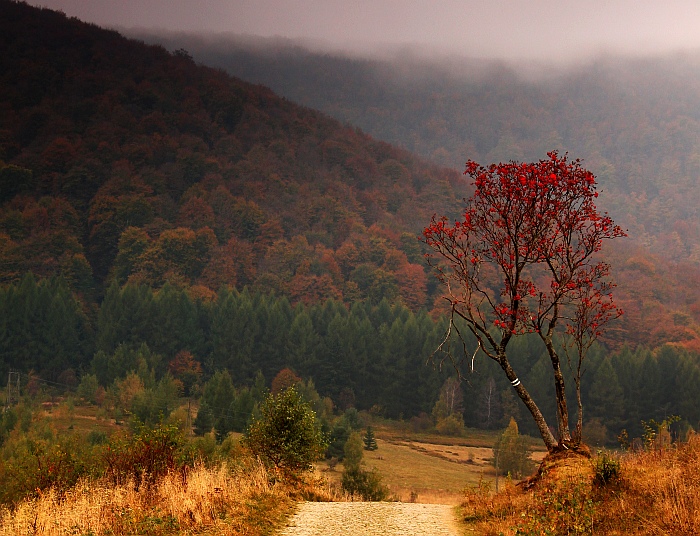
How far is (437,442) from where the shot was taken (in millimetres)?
100062

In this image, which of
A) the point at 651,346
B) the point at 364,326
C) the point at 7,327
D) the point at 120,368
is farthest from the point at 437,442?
the point at 7,327

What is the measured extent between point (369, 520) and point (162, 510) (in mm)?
4732

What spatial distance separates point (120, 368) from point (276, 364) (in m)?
25.9

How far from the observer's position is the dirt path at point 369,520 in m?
15.9

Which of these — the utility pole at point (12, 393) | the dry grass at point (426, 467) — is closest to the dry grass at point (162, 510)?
the dry grass at point (426, 467)

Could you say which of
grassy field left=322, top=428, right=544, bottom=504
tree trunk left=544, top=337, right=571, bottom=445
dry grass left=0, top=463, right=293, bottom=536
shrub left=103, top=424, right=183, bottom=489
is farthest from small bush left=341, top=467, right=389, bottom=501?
dry grass left=0, top=463, right=293, bottom=536

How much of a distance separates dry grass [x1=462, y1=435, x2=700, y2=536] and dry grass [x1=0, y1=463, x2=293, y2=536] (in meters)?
5.03

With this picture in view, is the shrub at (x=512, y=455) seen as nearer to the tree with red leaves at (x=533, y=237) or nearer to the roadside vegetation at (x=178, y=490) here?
the roadside vegetation at (x=178, y=490)

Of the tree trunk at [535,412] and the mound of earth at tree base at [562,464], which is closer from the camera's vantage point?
the mound of earth at tree base at [562,464]

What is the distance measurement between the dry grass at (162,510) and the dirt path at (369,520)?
2.05 feet

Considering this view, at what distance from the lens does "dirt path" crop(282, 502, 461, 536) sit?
1594 cm

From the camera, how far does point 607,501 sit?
50.4 ft

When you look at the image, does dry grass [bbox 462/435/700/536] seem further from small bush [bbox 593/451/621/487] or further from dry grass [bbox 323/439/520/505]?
dry grass [bbox 323/439/520/505]

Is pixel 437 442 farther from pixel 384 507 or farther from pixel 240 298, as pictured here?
pixel 384 507
